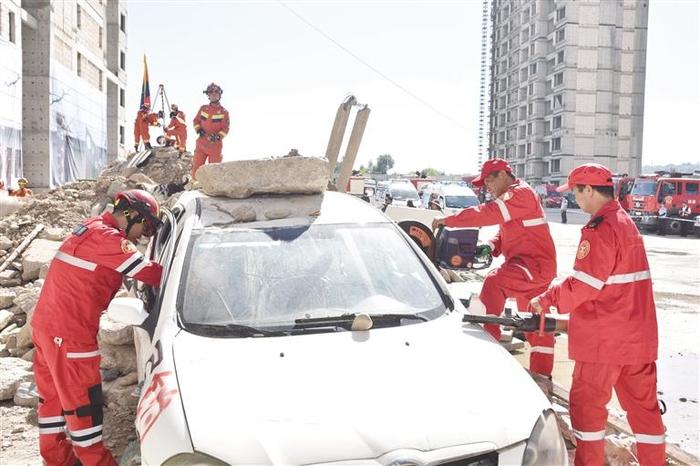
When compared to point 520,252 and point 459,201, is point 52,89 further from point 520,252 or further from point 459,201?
point 520,252

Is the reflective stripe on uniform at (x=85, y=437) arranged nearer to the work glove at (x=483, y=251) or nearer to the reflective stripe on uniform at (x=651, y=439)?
the reflective stripe on uniform at (x=651, y=439)

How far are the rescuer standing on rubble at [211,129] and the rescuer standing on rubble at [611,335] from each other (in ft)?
26.5

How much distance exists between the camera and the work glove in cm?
550

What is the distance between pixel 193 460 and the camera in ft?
7.25

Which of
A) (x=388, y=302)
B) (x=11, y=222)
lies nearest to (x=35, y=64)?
(x=11, y=222)

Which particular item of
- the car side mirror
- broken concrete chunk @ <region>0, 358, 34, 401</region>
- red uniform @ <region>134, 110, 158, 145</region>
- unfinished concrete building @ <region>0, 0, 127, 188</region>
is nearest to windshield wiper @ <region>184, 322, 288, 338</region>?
the car side mirror

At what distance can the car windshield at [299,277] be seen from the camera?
3076 mm

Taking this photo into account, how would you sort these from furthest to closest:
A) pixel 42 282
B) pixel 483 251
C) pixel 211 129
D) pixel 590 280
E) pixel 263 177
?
pixel 211 129, pixel 42 282, pixel 483 251, pixel 263 177, pixel 590 280

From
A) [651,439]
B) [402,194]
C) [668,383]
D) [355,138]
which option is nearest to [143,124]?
[402,194]

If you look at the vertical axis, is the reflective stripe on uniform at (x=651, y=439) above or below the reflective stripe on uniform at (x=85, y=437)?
above

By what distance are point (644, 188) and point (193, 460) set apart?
2756cm

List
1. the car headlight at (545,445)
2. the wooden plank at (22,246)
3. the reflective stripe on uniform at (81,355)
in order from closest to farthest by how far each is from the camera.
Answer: the car headlight at (545,445) → the reflective stripe on uniform at (81,355) → the wooden plank at (22,246)

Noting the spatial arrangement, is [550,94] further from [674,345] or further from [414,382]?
[414,382]

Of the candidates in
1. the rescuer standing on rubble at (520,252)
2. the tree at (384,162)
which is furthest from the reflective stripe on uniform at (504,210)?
the tree at (384,162)
